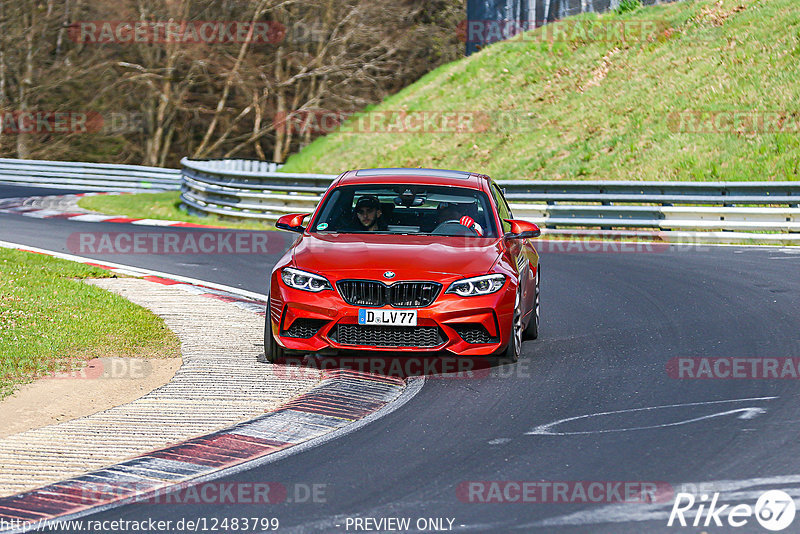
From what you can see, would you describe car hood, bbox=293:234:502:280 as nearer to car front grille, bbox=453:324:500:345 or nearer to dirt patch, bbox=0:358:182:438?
car front grille, bbox=453:324:500:345

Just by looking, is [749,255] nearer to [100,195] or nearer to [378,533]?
[378,533]

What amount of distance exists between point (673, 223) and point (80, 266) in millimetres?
10382

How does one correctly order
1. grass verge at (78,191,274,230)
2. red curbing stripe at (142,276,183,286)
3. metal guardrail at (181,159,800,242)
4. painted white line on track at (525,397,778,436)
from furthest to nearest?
grass verge at (78,191,274,230) < metal guardrail at (181,159,800,242) < red curbing stripe at (142,276,183,286) < painted white line on track at (525,397,778,436)

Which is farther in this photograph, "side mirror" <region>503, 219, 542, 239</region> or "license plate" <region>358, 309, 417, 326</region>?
"side mirror" <region>503, 219, 542, 239</region>

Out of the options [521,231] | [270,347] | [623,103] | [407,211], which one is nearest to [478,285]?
[521,231]

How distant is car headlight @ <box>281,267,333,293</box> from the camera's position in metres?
8.65

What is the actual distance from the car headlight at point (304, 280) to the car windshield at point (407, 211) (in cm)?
108

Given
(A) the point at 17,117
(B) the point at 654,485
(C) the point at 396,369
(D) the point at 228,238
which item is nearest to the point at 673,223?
(D) the point at 228,238

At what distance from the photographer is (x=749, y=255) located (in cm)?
1689

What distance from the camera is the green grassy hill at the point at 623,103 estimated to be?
2603 cm

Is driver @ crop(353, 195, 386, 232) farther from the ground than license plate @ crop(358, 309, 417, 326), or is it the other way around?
driver @ crop(353, 195, 386, 232)

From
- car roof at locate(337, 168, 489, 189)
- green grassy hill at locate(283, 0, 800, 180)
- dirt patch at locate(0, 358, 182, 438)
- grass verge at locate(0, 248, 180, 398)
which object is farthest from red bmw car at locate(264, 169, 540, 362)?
green grassy hill at locate(283, 0, 800, 180)

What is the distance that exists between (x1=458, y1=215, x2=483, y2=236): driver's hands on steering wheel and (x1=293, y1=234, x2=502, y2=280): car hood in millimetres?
163

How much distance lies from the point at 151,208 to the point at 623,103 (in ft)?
41.7
